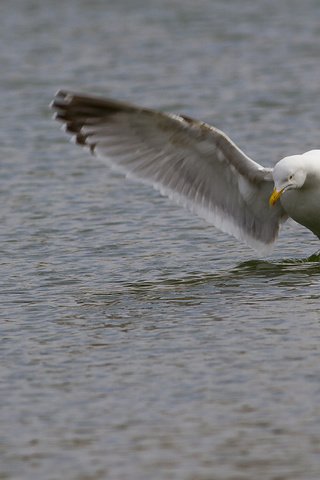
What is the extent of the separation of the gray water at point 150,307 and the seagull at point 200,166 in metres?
0.33

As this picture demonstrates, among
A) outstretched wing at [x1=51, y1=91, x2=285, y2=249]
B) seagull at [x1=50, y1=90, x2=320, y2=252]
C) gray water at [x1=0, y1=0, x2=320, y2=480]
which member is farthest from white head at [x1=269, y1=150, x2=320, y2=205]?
gray water at [x1=0, y1=0, x2=320, y2=480]

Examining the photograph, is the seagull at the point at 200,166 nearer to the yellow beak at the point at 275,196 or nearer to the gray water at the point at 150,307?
the yellow beak at the point at 275,196

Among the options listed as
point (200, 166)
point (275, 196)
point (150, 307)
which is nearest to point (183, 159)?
point (200, 166)

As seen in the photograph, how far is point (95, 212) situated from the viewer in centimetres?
1039

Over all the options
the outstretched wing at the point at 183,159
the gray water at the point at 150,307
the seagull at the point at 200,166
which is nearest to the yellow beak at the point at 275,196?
the seagull at the point at 200,166

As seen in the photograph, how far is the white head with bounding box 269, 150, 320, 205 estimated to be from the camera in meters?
8.20

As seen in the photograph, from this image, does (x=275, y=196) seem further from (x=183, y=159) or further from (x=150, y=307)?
(x=150, y=307)

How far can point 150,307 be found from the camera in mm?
7805

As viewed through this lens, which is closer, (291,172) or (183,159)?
(291,172)

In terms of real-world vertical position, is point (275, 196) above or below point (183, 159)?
below

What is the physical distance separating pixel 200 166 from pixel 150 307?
1307 mm

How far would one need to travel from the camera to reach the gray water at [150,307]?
5.39 metres

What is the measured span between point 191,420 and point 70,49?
13.2 metres

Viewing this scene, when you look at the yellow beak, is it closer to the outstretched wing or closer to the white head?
the white head
